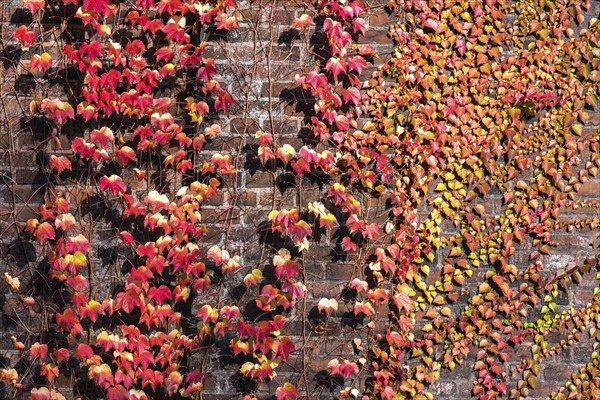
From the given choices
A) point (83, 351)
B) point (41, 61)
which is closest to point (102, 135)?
point (41, 61)

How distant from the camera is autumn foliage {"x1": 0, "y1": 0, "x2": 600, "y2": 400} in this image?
3.06 metres

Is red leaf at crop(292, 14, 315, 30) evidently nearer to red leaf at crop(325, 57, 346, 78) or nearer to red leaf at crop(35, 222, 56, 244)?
red leaf at crop(325, 57, 346, 78)

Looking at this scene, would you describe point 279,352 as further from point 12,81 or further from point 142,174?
point 12,81

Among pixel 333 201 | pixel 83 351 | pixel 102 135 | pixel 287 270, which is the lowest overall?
pixel 83 351

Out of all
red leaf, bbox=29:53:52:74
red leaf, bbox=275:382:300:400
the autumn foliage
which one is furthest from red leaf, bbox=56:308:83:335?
red leaf, bbox=29:53:52:74

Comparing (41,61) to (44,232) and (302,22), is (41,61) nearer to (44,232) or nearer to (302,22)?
(44,232)

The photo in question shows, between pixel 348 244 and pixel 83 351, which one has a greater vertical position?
pixel 348 244

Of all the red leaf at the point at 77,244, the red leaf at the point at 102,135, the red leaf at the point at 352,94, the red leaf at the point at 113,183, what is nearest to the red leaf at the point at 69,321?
the red leaf at the point at 77,244

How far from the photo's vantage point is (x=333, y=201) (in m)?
3.10

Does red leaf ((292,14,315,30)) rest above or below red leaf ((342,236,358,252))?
above

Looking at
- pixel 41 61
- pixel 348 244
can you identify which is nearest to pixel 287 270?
pixel 348 244

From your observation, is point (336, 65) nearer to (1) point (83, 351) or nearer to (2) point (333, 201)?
(2) point (333, 201)

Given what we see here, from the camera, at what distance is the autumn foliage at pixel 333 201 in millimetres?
3057

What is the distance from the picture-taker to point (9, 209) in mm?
3115
